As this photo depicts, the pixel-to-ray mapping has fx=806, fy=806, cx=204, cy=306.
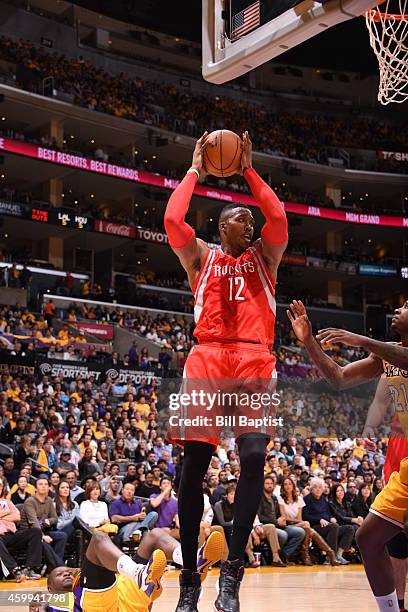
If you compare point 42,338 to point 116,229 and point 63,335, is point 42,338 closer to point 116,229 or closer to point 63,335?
point 63,335

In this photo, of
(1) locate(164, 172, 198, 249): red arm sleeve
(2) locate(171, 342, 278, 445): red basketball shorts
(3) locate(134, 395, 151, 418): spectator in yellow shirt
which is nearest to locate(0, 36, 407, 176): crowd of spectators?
(3) locate(134, 395, 151, 418): spectator in yellow shirt

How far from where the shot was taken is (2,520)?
9117 mm

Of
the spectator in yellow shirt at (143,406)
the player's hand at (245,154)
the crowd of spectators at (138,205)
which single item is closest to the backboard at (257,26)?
the player's hand at (245,154)

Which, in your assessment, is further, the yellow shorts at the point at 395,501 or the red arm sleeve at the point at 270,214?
the red arm sleeve at the point at 270,214

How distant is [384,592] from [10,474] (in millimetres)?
7464

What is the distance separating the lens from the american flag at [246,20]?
547 centimetres

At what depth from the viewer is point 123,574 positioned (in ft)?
15.2

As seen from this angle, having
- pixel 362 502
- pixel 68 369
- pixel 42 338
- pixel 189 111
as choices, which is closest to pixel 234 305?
pixel 362 502

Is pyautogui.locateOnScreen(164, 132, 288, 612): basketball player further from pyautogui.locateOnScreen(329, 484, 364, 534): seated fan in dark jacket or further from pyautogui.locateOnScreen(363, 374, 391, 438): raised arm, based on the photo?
pyautogui.locateOnScreen(329, 484, 364, 534): seated fan in dark jacket

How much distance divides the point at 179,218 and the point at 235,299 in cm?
54

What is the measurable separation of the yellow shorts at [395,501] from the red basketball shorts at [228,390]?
0.74m

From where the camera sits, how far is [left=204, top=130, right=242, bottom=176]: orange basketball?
4.62 metres

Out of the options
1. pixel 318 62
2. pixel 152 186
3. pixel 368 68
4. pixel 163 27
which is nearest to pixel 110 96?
pixel 152 186

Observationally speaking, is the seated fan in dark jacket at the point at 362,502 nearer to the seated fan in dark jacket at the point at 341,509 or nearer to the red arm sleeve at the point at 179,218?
the seated fan in dark jacket at the point at 341,509
